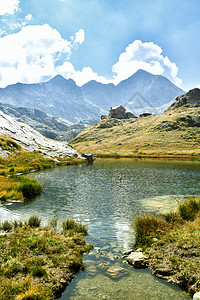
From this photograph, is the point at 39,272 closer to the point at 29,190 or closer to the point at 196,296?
the point at 196,296

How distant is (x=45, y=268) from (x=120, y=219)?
909cm

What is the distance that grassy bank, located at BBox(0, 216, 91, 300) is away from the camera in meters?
6.59

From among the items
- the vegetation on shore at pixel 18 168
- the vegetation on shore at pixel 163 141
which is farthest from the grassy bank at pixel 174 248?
the vegetation on shore at pixel 163 141

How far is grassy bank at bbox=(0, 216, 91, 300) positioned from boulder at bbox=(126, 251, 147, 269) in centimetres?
256

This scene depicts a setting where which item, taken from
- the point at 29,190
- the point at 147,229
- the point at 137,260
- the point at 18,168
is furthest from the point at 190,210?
the point at 18,168

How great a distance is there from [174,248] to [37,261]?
7012 millimetres

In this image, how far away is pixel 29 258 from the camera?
8609 millimetres

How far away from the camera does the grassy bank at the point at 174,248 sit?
25.1ft

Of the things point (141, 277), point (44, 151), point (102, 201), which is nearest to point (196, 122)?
point (44, 151)

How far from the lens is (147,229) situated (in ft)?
38.4

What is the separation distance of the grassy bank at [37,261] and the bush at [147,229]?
328 cm

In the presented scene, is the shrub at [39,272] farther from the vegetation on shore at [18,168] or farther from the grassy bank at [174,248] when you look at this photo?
the vegetation on shore at [18,168]

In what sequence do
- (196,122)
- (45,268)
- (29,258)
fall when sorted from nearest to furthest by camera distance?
(45,268)
(29,258)
(196,122)

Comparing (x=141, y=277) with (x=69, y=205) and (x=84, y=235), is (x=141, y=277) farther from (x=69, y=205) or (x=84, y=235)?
(x=69, y=205)
